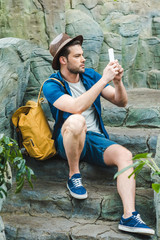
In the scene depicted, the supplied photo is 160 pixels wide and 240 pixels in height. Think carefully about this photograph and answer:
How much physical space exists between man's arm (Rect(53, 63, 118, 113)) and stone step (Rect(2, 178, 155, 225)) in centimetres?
76

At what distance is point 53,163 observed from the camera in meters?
3.82

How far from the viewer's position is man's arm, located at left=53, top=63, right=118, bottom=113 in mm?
3217

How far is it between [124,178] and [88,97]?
74cm

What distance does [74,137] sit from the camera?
3.18m

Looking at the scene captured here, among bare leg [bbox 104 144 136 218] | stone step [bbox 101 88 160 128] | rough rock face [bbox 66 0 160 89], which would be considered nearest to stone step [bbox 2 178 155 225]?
bare leg [bbox 104 144 136 218]

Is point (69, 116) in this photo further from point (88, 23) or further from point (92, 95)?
point (88, 23)

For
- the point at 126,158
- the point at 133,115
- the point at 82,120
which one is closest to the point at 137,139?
the point at 133,115

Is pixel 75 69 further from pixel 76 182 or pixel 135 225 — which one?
pixel 135 225

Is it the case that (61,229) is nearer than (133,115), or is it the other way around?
(61,229)

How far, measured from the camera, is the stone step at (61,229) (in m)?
2.96

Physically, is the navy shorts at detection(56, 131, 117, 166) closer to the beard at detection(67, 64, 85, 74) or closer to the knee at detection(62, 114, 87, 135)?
the knee at detection(62, 114, 87, 135)

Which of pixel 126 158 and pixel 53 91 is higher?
pixel 53 91

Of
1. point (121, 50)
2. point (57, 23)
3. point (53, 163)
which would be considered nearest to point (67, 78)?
point (53, 163)

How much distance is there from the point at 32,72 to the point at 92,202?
223 cm
